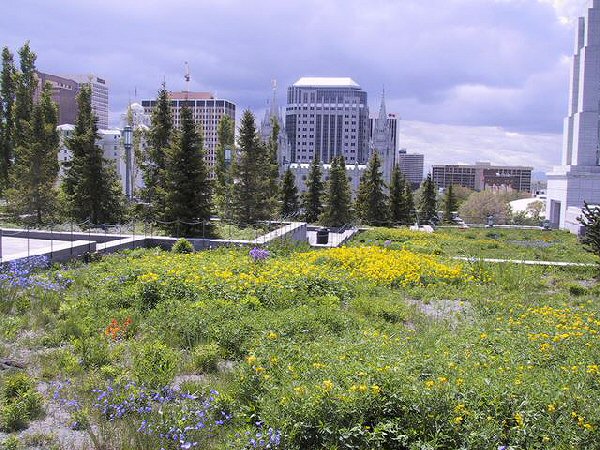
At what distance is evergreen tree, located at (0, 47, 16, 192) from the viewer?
124ft

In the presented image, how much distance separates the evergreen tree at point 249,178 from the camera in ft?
102

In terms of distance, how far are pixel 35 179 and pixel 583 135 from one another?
195 ft

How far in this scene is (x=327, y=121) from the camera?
18825cm

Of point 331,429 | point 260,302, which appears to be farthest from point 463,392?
point 260,302

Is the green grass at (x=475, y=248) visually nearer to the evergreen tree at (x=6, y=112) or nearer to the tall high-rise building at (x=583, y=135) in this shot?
the evergreen tree at (x=6, y=112)

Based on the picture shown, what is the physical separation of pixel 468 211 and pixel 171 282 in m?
82.2

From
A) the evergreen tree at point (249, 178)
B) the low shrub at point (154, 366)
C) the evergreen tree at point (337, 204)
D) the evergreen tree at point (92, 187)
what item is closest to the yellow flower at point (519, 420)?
the low shrub at point (154, 366)

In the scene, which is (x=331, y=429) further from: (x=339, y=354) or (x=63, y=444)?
(x=63, y=444)

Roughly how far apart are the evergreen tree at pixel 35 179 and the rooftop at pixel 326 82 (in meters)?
169

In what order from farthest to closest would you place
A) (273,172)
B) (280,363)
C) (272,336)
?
(273,172)
(272,336)
(280,363)

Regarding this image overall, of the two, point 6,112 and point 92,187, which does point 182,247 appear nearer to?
point 92,187

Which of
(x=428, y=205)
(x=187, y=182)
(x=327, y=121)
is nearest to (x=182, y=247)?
(x=187, y=182)

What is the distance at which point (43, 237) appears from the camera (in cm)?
1805

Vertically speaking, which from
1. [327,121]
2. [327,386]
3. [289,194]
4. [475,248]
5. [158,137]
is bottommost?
[475,248]
